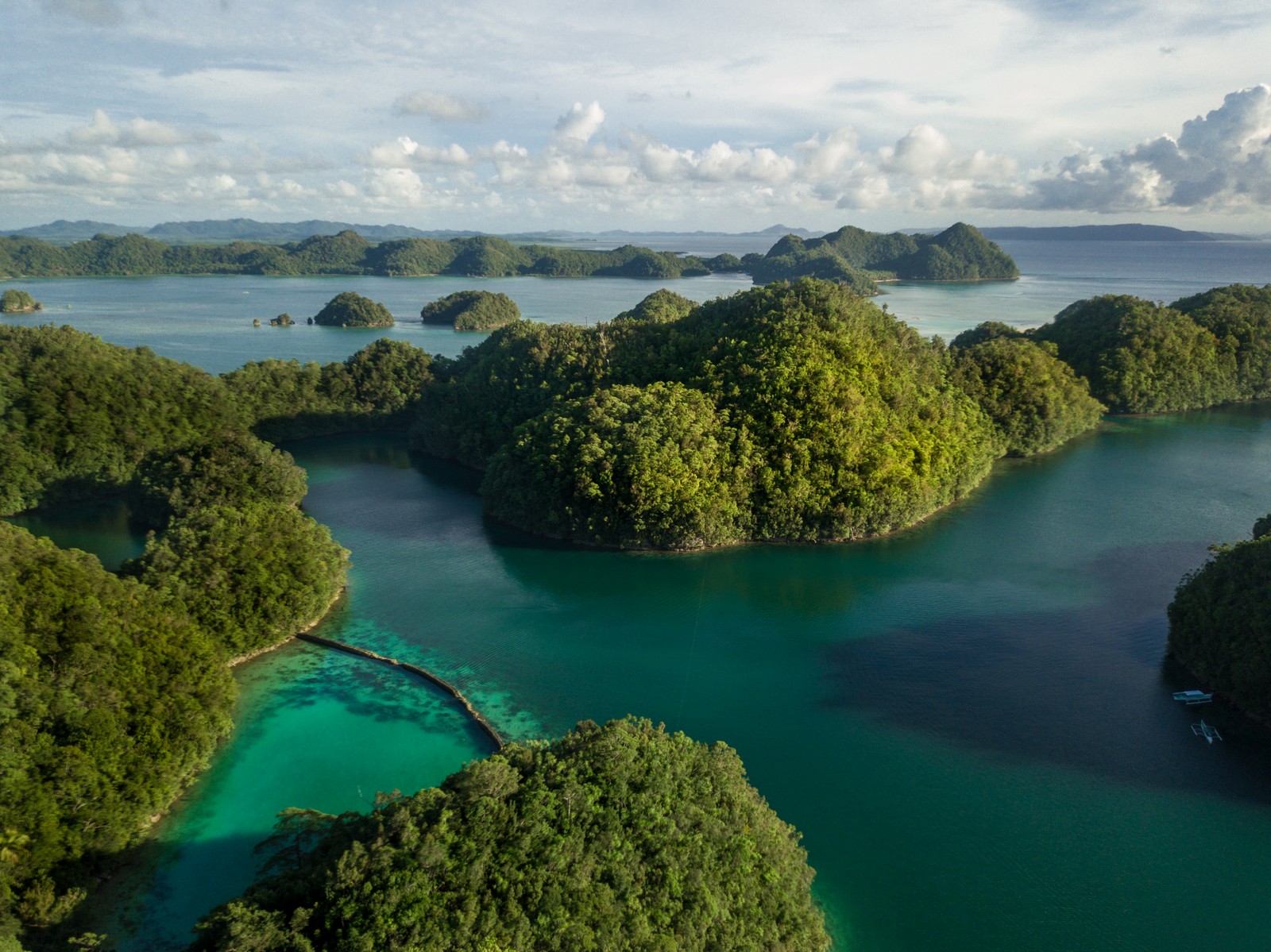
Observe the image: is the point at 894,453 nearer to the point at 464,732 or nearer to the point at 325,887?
the point at 464,732

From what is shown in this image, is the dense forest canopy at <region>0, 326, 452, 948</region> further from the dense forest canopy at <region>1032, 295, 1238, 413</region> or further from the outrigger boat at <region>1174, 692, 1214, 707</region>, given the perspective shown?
the dense forest canopy at <region>1032, 295, 1238, 413</region>

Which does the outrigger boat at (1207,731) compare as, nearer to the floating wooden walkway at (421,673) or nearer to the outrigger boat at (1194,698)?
the outrigger boat at (1194,698)

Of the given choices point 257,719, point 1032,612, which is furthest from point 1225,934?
point 257,719

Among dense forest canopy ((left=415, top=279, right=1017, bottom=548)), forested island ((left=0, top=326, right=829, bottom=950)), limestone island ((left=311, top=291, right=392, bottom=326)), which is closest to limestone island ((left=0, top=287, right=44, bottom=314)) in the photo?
limestone island ((left=311, top=291, right=392, bottom=326))

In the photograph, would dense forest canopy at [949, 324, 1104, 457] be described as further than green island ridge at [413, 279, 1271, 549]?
Yes

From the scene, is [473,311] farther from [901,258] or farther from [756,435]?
[901,258]

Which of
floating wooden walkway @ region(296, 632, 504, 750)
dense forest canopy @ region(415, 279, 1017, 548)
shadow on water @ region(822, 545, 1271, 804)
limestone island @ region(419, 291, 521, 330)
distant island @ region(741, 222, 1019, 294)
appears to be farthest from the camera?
distant island @ region(741, 222, 1019, 294)

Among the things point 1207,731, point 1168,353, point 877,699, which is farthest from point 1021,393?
point 877,699
